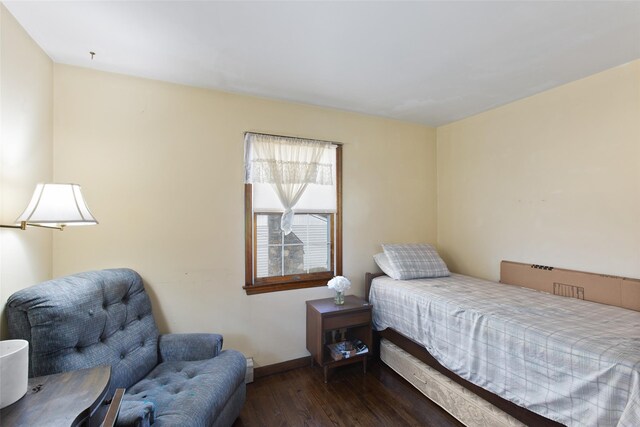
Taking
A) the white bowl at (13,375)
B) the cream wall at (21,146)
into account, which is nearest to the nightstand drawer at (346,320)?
the white bowl at (13,375)

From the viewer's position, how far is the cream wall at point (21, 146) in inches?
56.1

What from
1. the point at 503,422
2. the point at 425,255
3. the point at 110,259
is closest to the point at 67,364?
the point at 110,259

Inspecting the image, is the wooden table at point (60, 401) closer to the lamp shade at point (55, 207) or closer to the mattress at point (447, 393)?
the lamp shade at point (55, 207)

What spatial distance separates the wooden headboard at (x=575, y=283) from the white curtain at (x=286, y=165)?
1.98 m

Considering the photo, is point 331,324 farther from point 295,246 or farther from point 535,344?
point 535,344

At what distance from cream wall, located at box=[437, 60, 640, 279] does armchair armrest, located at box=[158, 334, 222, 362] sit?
2.70m

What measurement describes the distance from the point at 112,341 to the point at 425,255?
2693mm

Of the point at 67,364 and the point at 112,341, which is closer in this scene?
the point at 67,364

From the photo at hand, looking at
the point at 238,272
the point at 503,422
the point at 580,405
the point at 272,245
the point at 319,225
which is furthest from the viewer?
the point at 319,225

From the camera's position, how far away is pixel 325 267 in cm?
285

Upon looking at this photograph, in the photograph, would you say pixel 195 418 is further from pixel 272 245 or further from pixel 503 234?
pixel 503 234

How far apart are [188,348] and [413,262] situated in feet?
6.89

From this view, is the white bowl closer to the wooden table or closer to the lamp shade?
the wooden table

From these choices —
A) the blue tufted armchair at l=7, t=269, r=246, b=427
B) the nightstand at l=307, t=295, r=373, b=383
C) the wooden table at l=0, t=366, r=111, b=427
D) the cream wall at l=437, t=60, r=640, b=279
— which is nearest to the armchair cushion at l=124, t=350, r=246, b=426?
the blue tufted armchair at l=7, t=269, r=246, b=427
